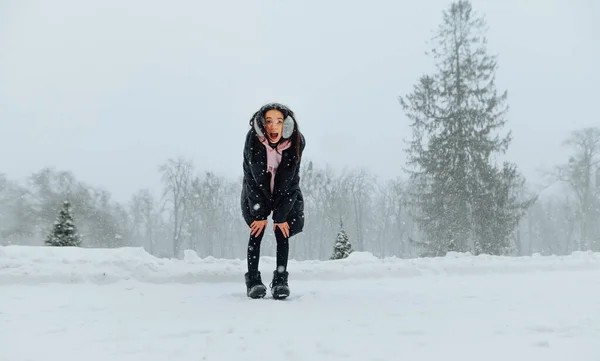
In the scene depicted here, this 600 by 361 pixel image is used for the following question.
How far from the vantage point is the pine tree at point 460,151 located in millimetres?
17219

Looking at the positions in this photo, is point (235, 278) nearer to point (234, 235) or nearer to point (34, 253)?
point (34, 253)

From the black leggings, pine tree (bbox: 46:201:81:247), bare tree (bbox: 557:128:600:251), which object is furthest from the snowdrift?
bare tree (bbox: 557:128:600:251)

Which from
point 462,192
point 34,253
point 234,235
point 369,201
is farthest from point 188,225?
point 34,253

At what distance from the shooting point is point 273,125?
400 centimetres

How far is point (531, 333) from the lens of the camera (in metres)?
2.39

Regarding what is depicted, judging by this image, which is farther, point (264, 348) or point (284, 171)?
point (284, 171)

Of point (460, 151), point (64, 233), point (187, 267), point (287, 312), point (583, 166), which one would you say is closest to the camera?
point (287, 312)

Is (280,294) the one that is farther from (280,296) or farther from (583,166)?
(583,166)

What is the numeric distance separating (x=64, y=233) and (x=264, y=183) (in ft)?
42.4

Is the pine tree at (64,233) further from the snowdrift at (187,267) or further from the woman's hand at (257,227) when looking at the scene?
the woman's hand at (257,227)

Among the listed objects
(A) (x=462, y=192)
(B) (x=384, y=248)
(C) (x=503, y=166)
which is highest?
(C) (x=503, y=166)

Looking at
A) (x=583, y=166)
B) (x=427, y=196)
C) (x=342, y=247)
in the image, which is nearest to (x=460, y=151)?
(x=427, y=196)

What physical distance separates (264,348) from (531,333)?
1.51 m

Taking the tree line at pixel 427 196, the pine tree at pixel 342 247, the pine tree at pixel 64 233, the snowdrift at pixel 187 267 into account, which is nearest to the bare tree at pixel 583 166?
A: the tree line at pixel 427 196
